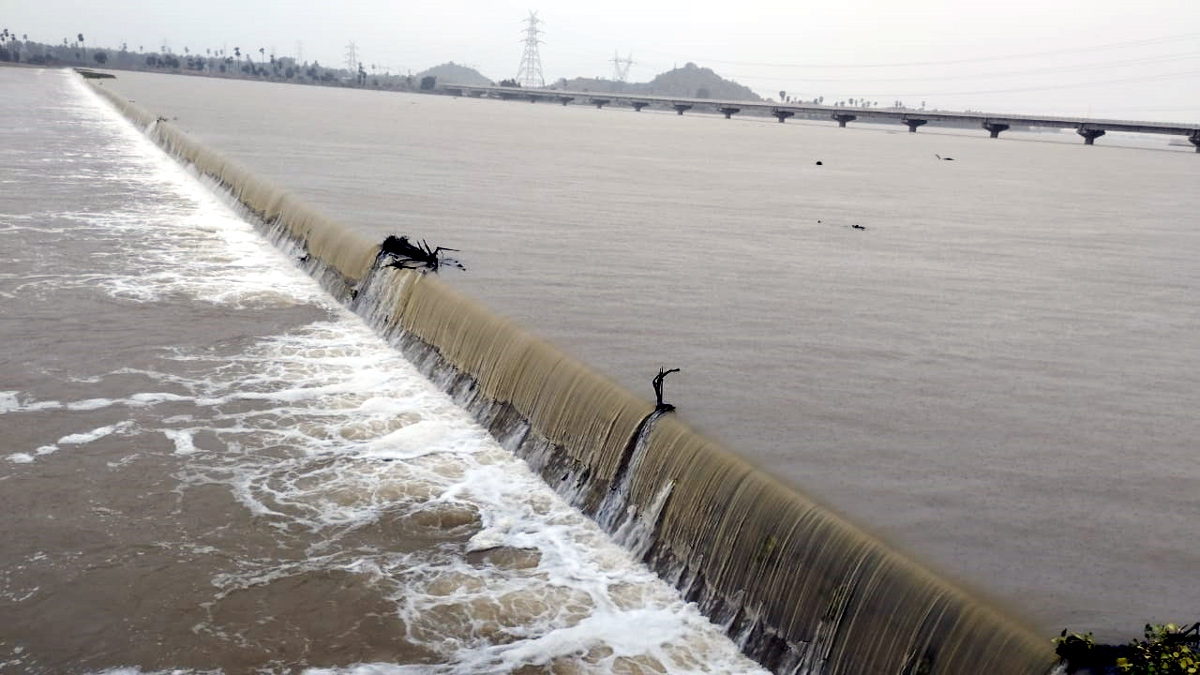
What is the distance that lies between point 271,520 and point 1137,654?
6240 mm

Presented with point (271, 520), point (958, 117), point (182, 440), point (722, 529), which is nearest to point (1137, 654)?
point (722, 529)

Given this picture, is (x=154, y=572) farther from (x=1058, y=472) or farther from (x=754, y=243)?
(x=754, y=243)

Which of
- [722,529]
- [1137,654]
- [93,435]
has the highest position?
[1137,654]

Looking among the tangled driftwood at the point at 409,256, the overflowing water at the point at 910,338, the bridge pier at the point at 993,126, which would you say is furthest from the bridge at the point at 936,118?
the tangled driftwood at the point at 409,256

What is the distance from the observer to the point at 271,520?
8719 mm

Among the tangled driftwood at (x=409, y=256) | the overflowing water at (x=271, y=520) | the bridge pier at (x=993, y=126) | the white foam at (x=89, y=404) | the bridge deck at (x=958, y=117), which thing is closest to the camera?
the overflowing water at (x=271, y=520)

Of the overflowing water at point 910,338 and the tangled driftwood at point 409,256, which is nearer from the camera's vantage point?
the overflowing water at point 910,338

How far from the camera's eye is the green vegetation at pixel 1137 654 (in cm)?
528

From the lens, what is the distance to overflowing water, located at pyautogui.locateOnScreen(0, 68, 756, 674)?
23.0ft

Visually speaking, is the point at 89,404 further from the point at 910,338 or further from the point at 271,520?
the point at 910,338

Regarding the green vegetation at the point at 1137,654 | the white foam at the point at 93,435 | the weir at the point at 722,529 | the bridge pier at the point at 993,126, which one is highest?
the bridge pier at the point at 993,126

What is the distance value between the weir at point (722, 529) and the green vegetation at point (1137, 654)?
0.15 m

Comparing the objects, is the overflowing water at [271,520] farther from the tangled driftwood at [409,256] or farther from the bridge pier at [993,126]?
the bridge pier at [993,126]

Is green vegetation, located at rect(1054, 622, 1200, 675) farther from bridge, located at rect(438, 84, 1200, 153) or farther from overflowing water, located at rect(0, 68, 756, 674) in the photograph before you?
bridge, located at rect(438, 84, 1200, 153)
